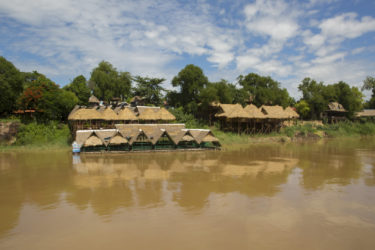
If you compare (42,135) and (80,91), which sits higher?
(80,91)

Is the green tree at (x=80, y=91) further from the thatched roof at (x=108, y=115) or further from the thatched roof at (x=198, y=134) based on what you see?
the thatched roof at (x=198, y=134)

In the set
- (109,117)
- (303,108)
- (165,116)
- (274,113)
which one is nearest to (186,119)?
(165,116)

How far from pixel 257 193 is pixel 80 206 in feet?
23.4

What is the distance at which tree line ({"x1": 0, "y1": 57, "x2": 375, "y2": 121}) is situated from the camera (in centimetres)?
2745

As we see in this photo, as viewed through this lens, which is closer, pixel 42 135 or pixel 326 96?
pixel 42 135

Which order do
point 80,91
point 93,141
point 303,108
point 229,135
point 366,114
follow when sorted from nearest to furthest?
1. point 93,141
2. point 229,135
3. point 80,91
4. point 303,108
5. point 366,114

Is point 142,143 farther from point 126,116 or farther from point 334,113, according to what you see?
point 334,113

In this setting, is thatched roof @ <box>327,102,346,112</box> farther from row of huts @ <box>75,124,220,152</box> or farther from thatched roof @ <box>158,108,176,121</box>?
thatched roof @ <box>158,108,176,121</box>

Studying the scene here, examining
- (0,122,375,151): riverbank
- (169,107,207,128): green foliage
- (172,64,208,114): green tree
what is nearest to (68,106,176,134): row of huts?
(0,122,375,151): riverbank

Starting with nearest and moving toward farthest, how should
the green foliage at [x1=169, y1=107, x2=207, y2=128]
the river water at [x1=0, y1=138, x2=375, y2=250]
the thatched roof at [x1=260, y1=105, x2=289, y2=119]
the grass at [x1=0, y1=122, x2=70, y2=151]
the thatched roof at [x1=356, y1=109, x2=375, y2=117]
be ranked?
the river water at [x1=0, y1=138, x2=375, y2=250]
the grass at [x1=0, y1=122, x2=70, y2=151]
the thatched roof at [x1=260, y1=105, x2=289, y2=119]
the green foliage at [x1=169, y1=107, x2=207, y2=128]
the thatched roof at [x1=356, y1=109, x2=375, y2=117]

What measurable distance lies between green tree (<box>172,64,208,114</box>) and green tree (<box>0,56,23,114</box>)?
18783mm

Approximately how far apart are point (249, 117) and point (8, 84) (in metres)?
27.2

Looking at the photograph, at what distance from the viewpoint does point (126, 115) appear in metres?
26.0

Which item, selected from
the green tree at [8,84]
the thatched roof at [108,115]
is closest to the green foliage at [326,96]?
the thatched roof at [108,115]
